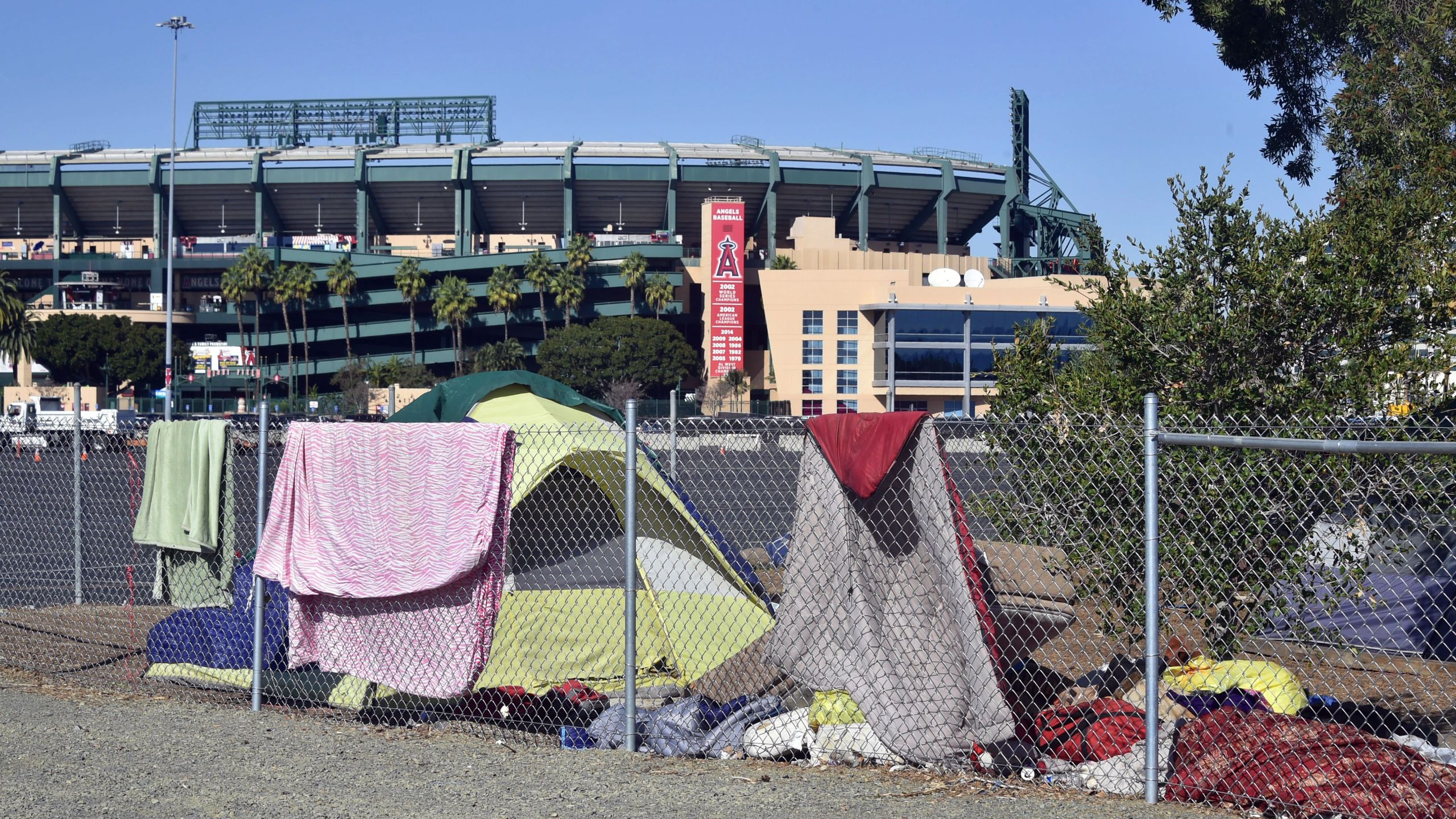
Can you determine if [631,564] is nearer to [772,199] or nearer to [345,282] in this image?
[345,282]

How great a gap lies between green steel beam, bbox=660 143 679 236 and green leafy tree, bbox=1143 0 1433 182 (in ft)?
270

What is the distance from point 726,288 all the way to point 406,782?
7914cm

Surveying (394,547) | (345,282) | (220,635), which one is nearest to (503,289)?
(345,282)

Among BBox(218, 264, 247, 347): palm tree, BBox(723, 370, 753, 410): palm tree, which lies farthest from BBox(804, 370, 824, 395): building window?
BBox(218, 264, 247, 347): palm tree

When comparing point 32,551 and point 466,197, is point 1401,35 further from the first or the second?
point 466,197

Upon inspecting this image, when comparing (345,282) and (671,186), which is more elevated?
(671,186)

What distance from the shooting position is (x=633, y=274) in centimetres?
8869

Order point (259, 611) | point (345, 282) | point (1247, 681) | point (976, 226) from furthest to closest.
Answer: point (976, 226)
point (345, 282)
point (259, 611)
point (1247, 681)

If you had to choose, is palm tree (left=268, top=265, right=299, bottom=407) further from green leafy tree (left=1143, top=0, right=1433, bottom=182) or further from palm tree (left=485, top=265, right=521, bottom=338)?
green leafy tree (left=1143, top=0, right=1433, bottom=182)

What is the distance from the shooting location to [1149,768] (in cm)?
545

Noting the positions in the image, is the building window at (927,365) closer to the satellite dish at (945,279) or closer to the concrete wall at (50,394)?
the satellite dish at (945,279)

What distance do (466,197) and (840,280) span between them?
3126 centimetres

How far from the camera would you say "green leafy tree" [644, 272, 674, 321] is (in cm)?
8875

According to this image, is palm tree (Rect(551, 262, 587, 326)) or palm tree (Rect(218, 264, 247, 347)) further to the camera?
palm tree (Rect(551, 262, 587, 326))
